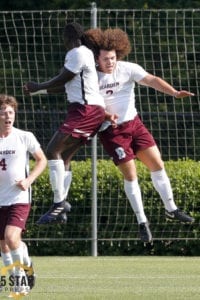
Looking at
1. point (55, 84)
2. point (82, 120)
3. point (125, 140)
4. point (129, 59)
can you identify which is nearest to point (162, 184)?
point (125, 140)

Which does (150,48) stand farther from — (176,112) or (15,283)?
(15,283)

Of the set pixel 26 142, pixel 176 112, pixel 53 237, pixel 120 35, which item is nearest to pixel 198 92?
pixel 176 112

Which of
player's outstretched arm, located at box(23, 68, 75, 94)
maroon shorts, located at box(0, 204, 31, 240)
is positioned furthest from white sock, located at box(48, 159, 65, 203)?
maroon shorts, located at box(0, 204, 31, 240)

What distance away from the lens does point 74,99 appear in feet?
43.0

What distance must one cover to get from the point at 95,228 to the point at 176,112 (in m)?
2.07

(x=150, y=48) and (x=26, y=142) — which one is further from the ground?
(x=150, y=48)

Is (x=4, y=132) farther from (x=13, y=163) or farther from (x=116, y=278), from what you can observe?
(x=116, y=278)

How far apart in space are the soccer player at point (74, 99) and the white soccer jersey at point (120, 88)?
0.25m

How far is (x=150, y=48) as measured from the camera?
1841 cm

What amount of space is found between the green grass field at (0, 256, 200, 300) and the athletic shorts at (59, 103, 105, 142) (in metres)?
1.55

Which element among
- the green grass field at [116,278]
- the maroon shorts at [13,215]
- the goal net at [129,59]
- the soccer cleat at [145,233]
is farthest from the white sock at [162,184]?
the goal net at [129,59]

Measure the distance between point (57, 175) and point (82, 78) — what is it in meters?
1.06

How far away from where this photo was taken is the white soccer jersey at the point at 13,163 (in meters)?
12.2

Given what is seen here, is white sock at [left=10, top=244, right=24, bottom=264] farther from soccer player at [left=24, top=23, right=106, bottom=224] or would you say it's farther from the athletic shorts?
the athletic shorts
